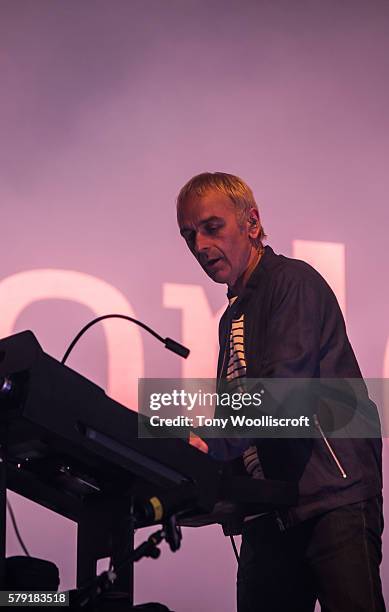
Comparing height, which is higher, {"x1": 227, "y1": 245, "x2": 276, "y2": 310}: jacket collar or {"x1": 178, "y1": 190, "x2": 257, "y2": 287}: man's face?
{"x1": 178, "y1": 190, "x2": 257, "y2": 287}: man's face

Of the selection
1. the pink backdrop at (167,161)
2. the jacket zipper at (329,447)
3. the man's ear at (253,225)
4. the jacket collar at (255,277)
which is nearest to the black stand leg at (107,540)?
the jacket zipper at (329,447)

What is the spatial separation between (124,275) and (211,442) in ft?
4.67

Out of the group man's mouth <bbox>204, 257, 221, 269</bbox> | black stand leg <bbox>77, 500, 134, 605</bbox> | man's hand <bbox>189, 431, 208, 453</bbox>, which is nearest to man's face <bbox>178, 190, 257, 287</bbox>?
man's mouth <bbox>204, 257, 221, 269</bbox>

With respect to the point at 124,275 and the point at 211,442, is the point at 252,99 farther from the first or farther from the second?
the point at 211,442

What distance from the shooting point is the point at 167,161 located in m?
3.68

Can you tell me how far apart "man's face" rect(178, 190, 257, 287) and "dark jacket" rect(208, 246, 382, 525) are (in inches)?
8.0

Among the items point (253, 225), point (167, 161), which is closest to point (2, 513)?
point (253, 225)

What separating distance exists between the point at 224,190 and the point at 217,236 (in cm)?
15

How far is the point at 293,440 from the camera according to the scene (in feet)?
7.36

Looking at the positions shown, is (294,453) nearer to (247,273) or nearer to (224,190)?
(247,273)

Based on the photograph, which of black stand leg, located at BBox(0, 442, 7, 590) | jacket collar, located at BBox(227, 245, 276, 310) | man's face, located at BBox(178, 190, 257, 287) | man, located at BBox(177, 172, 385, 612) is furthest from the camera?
man's face, located at BBox(178, 190, 257, 287)

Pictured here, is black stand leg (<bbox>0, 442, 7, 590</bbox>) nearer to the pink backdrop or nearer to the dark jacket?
the dark jacket

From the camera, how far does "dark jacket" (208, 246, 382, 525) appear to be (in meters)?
2.21

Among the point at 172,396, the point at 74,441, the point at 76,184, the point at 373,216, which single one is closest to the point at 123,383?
the point at 172,396
